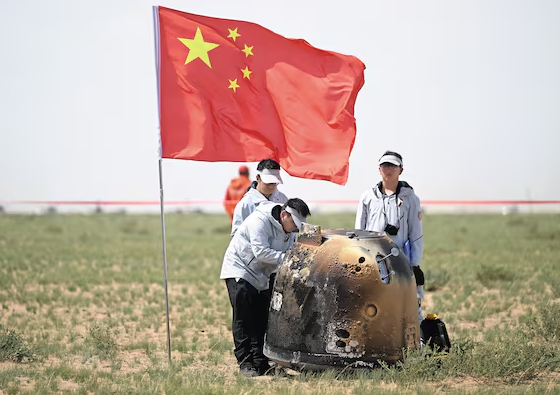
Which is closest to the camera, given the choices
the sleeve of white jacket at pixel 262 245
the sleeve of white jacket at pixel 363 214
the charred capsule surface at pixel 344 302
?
the charred capsule surface at pixel 344 302

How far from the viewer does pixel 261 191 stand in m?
9.39

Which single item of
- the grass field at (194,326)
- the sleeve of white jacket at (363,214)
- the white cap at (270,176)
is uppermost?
the white cap at (270,176)

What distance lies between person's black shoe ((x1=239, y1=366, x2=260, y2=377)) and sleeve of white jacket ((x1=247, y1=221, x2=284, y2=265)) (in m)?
1.11

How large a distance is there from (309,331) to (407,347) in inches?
36.0

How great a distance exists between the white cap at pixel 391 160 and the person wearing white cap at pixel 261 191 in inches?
42.7

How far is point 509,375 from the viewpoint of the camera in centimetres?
864

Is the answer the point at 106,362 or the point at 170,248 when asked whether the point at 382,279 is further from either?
the point at 170,248

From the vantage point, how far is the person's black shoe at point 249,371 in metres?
8.82

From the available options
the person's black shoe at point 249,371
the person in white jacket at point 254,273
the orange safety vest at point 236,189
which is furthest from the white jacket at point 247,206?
the orange safety vest at point 236,189

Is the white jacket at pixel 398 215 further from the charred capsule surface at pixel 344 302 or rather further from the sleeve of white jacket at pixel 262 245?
the sleeve of white jacket at pixel 262 245

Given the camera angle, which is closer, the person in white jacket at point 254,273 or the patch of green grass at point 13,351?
the person in white jacket at point 254,273

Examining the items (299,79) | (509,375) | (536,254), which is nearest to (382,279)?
(509,375)

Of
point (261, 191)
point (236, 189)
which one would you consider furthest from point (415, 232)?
point (236, 189)

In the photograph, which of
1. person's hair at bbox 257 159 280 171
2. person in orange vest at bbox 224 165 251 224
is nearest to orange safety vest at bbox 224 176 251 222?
person in orange vest at bbox 224 165 251 224
